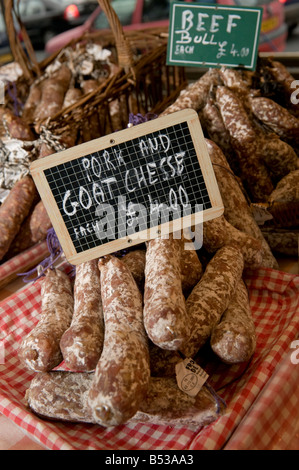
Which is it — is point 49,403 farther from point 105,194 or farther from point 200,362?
point 105,194

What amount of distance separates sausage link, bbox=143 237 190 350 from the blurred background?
469cm

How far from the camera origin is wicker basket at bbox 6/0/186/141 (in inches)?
90.8

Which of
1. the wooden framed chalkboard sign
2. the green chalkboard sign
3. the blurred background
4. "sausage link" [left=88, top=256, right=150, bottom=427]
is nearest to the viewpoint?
"sausage link" [left=88, top=256, right=150, bottom=427]

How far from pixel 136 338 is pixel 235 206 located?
2.85 feet

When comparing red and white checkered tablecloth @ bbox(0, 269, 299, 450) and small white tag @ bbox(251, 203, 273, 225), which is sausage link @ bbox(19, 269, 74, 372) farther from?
small white tag @ bbox(251, 203, 273, 225)

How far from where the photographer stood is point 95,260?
1629 millimetres

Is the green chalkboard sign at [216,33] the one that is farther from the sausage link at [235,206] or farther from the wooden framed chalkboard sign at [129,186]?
the wooden framed chalkboard sign at [129,186]

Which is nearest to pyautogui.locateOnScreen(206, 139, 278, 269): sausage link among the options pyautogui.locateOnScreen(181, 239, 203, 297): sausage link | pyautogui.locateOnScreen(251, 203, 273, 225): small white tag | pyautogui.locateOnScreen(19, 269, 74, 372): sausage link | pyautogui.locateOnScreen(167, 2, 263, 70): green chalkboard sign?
pyautogui.locateOnScreen(251, 203, 273, 225): small white tag

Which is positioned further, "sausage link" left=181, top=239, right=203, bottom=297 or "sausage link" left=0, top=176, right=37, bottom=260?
"sausage link" left=0, top=176, right=37, bottom=260

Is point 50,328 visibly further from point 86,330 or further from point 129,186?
point 129,186

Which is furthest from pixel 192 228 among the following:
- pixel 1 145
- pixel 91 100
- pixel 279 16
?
pixel 279 16

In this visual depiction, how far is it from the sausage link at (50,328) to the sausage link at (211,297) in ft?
1.37

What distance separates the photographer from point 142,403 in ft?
4.12

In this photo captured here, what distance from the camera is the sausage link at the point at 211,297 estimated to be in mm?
1411
